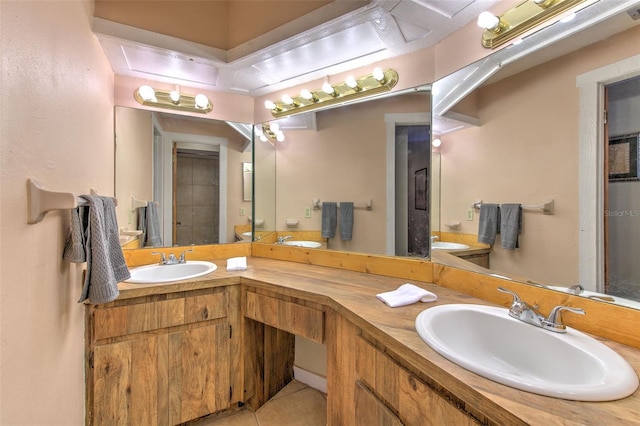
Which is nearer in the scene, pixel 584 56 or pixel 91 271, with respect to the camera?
pixel 584 56

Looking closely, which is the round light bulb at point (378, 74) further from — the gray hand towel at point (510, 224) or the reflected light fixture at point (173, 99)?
the reflected light fixture at point (173, 99)

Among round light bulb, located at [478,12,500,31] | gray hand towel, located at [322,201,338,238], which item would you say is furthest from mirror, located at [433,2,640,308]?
gray hand towel, located at [322,201,338,238]

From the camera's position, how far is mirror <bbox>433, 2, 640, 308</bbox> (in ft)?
2.82

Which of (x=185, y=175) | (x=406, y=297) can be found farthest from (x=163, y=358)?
(x=406, y=297)

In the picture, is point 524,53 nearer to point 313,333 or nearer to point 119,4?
point 313,333

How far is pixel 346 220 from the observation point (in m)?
1.73

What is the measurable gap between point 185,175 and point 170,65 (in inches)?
27.4

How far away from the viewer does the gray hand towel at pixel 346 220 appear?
5.62 feet

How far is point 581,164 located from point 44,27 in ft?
5.79

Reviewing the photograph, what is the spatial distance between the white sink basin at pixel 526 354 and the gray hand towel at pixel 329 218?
35.5 inches

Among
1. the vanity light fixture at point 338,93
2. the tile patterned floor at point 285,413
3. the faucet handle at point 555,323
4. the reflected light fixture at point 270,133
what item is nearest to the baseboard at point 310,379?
the tile patterned floor at point 285,413

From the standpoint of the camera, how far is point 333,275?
1.53 meters

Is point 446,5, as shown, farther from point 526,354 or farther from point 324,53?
point 526,354

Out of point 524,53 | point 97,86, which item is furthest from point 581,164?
point 97,86
